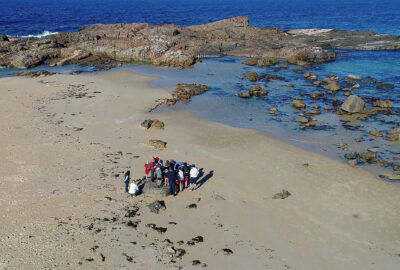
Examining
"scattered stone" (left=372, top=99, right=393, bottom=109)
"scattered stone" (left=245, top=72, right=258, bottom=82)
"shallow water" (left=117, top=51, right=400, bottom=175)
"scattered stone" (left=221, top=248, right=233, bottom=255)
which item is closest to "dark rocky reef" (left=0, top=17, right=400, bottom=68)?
"shallow water" (left=117, top=51, right=400, bottom=175)

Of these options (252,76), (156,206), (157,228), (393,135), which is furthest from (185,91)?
(157,228)

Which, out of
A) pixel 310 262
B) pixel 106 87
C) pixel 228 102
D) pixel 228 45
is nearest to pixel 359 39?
pixel 228 45

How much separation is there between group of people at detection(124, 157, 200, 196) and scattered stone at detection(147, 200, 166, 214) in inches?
48.3

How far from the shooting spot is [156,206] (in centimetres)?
1856

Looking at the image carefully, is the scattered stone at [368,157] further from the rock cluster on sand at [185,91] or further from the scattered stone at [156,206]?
the rock cluster on sand at [185,91]

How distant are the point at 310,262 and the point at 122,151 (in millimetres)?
14262

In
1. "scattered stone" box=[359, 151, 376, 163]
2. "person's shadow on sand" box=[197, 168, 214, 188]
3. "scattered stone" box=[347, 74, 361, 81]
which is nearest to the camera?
"person's shadow on sand" box=[197, 168, 214, 188]

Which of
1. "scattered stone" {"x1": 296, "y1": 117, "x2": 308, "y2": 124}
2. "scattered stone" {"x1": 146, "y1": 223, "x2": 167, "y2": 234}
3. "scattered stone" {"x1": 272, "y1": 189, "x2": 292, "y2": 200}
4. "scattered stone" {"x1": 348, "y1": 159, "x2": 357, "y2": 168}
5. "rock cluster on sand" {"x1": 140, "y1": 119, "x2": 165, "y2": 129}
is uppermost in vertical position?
"rock cluster on sand" {"x1": 140, "y1": 119, "x2": 165, "y2": 129}

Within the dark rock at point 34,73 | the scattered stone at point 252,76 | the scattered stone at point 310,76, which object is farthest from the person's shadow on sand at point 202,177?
the dark rock at point 34,73

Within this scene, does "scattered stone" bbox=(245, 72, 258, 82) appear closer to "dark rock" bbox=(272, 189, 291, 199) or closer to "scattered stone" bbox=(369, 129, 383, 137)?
"scattered stone" bbox=(369, 129, 383, 137)

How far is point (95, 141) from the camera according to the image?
85.7 feet

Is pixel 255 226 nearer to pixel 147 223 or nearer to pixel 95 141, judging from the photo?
pixel 147 223

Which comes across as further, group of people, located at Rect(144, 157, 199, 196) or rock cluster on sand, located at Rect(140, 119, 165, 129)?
rock cluster on sand, located at Rect(140, 119, 165, 129)

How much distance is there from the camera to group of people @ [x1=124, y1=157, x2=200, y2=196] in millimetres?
19656
